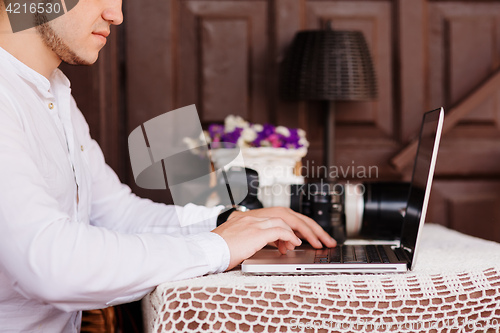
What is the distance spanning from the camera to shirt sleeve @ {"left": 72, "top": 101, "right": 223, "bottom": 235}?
1.06 m

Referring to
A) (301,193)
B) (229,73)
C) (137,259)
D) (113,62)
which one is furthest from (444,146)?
(137,259)

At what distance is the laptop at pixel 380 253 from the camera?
75 cm

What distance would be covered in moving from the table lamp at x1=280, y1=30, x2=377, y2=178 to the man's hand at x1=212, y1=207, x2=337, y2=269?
69 cm

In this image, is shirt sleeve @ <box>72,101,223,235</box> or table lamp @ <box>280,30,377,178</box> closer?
shirt sleeve @ <box>72,101,223,235</box>

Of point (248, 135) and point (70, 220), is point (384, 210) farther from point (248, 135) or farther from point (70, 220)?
point (70, 220)

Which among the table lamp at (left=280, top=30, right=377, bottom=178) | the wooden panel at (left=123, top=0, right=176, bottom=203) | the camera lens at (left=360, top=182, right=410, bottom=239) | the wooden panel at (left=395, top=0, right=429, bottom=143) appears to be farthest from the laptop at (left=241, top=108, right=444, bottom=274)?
the wooden panel at (left=123, top=0, right=176, bottom=203)

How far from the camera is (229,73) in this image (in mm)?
1808

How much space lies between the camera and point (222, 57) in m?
1.80

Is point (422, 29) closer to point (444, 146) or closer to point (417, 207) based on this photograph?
point (444, 146)

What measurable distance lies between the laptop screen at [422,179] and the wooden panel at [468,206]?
0.90 metres

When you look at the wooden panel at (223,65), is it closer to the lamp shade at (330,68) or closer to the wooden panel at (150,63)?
the wooden panel at (150,63)

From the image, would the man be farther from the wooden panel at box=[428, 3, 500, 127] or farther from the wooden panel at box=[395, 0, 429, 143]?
the wooden panel at box=[428, 3, 500, 127]

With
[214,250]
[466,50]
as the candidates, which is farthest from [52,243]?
[466,50]

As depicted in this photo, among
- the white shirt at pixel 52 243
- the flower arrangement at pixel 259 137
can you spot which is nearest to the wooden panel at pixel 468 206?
the flower arrangement at pixel 259 137
